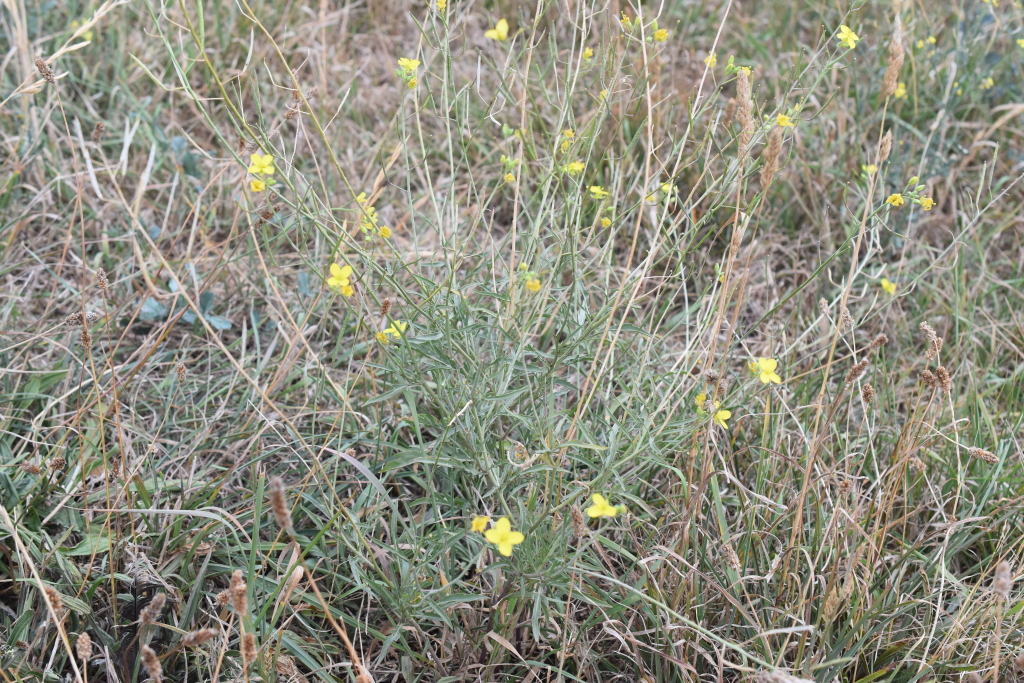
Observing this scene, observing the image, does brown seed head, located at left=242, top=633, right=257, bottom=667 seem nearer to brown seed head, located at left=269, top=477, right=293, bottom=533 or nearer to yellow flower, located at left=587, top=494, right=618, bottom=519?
brown seed head, located at left=269, top=477, right=293, bottom=533

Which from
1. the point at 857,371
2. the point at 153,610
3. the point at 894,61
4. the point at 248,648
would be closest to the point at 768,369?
the point at 857,371

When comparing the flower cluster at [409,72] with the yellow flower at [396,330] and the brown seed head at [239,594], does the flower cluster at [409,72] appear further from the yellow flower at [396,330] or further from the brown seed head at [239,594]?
the brown seed head at [239,594]

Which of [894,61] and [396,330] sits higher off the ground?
[894,61]

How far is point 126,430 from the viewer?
1880mm

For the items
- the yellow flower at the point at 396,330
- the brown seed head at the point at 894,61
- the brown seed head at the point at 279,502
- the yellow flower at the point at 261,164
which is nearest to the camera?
the brown seed head at the point at 279,502

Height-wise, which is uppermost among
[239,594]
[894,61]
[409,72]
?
[894,61]

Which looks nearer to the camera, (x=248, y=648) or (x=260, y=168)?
(x=248, y=648)

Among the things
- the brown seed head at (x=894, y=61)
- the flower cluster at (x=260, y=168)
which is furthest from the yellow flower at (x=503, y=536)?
the brown seed head at (x=894, y=61)

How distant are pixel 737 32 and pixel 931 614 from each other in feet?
8.21

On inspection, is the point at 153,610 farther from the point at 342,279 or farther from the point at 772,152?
the point at 772,152

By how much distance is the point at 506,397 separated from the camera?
4.66 feet

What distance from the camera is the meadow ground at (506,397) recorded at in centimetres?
141

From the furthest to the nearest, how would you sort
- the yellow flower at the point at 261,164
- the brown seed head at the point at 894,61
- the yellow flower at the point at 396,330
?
the brown seed head at the point at 894,61, the yellow flower at the point at 396,330, the yellow flower at the point at 261,164

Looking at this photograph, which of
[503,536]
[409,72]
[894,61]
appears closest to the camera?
[503,536]
